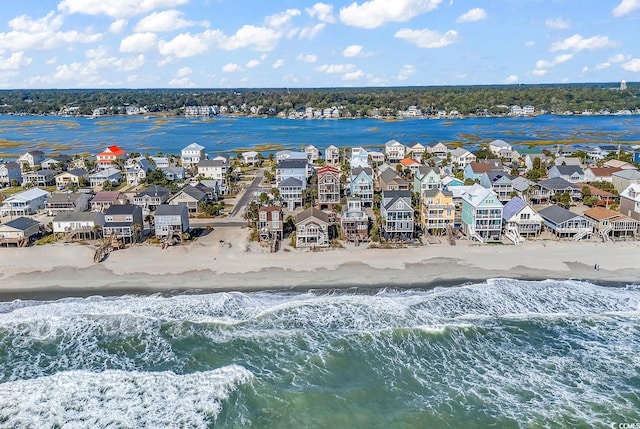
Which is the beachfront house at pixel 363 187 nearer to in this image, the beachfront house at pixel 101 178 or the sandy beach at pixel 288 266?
the sandy beach at pixel 288 266

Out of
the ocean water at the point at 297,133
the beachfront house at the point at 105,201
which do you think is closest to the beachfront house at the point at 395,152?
the ocean water at the point at 297,133

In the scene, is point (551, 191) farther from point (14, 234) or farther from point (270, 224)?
point (14, 234)

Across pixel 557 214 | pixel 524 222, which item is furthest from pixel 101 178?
pixel 557 214

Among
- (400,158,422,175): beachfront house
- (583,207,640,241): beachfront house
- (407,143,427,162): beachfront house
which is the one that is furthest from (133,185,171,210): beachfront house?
(407,143,427,162): beachfront house

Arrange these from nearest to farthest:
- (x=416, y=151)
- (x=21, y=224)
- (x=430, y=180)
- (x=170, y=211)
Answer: (x=170, y=211) < (x=21, y=224) < (x=430, y=180) < (x=416, y=151)

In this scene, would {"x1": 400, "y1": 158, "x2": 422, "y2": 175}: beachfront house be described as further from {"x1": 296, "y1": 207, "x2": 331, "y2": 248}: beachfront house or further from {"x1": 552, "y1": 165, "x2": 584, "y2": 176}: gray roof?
{"x1": 296, "y1": 207, "x2": 331, "y2": 248}: beachfront house

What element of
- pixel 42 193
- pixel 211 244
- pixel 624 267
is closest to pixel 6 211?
pixel 42 193
